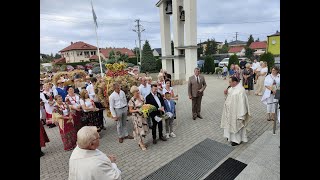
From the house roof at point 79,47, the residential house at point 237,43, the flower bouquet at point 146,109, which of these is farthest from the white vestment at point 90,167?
the residential house at point 237,43

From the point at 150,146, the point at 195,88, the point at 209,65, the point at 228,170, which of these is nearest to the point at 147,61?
the point at 209,65

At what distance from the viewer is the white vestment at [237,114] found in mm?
5742

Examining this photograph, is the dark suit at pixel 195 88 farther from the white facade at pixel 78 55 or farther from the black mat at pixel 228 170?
the white facade at pixel 78 55

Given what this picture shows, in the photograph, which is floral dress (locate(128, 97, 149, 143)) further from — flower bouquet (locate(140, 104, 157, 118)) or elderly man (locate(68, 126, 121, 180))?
elderly man (locate(68, 126, 121, 180))

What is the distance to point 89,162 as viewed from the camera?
2.63 metres

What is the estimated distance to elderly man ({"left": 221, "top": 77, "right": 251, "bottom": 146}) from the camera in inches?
226

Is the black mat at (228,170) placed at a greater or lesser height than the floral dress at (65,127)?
lesser

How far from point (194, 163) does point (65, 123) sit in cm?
383

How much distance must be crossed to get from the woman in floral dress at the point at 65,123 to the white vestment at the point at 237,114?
4519 millimetres

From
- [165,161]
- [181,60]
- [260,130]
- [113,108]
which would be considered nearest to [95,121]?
[113,108]

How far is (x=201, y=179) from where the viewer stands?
4609 mm

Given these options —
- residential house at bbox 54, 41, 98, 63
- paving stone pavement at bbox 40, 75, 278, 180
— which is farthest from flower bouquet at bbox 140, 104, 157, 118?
residential house at bbox 54, 41, 98, 63
